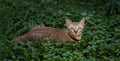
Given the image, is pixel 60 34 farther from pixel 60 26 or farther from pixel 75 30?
pixel 60 26

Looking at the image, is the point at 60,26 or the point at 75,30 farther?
the point at 60,26

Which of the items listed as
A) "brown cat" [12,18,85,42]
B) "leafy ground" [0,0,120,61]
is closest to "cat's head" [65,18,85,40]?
"brown cat" [12,18,85,42]

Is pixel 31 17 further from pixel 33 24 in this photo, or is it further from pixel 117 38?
pixel 117 38

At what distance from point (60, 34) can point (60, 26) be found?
5.30 feet

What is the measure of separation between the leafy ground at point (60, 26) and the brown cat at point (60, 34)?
10.0 inches

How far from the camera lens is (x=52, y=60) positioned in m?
8.69

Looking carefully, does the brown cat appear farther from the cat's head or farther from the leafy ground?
the leafy ground

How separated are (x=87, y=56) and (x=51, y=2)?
562cm

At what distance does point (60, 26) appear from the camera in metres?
Answer: 11.6

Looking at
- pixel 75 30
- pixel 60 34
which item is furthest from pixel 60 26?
pixel 75 30

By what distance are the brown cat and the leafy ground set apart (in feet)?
0.83

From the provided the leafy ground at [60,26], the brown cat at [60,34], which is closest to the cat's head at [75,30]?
the brown cat at [60,34]

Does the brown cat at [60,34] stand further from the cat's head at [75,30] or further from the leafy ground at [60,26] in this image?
the leafy ground at [60,26]

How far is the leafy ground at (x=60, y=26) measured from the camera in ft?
29.8
